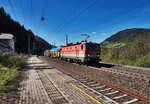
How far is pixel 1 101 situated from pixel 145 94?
6066 millimetres

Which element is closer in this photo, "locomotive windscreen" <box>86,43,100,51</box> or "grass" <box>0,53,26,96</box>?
"grass" <box>0,53,26,96</box>

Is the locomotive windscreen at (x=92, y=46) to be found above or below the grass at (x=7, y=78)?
above

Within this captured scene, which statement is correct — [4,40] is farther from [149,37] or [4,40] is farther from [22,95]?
[149,37]

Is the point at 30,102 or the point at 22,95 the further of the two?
the point at 22,95

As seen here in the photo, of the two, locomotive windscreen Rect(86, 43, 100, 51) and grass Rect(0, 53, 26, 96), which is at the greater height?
locomotive windscreen Rect(86, 43, 100, 51)

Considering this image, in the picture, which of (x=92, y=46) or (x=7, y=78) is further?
(x=92, y=46)

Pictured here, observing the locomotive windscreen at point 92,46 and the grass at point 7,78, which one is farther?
the locomotive windscreen at point 92,46

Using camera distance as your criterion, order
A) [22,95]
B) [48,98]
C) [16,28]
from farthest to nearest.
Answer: [16,28]
[22,95]
[48,98]

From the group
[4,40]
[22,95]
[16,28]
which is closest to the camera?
[22,95]

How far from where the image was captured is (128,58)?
16.9 m

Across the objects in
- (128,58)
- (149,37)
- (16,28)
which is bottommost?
(128,58)

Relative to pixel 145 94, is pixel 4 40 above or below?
above

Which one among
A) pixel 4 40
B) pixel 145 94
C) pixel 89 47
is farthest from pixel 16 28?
pixel 145 94

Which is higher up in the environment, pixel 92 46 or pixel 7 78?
pixel 92 46
